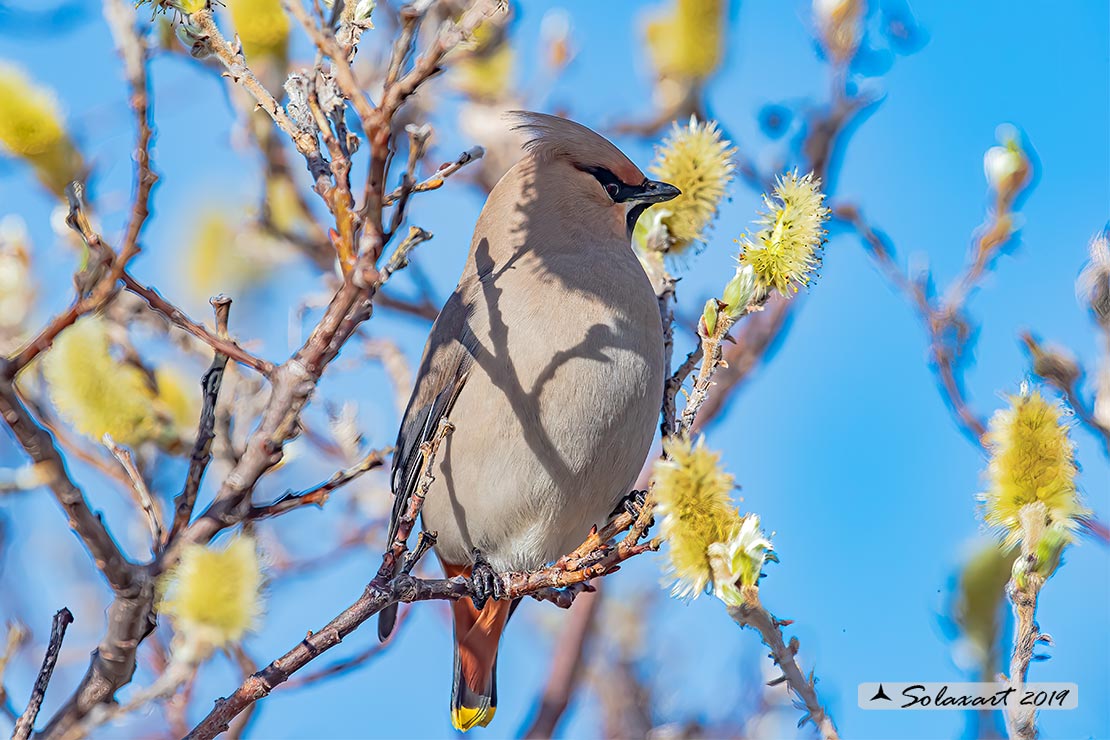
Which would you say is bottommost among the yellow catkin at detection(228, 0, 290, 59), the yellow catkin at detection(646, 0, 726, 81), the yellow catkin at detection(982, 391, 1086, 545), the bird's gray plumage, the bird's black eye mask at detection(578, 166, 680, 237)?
the yellow catkin at detection(982, 391, 1086, 545)

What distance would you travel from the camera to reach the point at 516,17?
4379 millimetres

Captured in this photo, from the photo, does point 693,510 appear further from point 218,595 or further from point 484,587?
point 484,587

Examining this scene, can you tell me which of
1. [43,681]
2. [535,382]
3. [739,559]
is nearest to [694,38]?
[535,382]

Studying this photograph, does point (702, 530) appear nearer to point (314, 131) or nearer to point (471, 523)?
point (314, 131)

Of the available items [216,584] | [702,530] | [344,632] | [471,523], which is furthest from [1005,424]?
[471,523]

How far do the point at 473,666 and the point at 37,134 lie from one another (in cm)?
227

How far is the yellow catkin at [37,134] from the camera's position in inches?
94.0

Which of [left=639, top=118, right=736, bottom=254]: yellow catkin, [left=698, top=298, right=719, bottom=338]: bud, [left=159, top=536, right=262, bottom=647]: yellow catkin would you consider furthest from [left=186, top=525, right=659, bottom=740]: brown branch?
[left=639, top=118, right=736, bottom=254]: yellow catkin

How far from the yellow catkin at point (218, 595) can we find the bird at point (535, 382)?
0.97 meters

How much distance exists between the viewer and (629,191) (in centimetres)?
402

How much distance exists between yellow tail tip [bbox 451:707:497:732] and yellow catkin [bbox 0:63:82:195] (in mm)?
2272

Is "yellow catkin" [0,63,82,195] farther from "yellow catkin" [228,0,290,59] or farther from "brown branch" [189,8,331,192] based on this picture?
"yellow catkin" [228,0,290,59]

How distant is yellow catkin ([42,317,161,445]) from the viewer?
2.88m

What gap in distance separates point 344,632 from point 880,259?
2002mm
